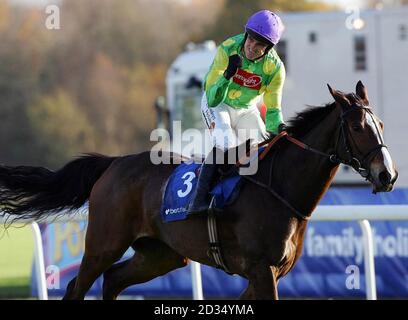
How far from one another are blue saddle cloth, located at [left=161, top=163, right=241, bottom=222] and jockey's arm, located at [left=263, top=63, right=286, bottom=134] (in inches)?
17.5

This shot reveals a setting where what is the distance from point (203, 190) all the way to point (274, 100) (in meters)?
0.76

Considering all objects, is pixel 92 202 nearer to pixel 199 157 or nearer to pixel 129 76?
pixel 199 157

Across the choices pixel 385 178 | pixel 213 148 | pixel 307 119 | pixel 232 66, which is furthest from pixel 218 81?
pixel 385 178

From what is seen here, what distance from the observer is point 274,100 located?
5703mm

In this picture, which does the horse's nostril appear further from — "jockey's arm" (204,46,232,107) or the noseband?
"jockey's arm" (204,46,232,107)

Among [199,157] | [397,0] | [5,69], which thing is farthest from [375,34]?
[397,0]

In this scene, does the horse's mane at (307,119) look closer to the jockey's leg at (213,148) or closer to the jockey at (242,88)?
the jockey at (242,88)

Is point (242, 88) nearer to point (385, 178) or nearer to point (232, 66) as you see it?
point (232, 66)

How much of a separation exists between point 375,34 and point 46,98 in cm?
1810

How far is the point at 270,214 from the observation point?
5.31 metres

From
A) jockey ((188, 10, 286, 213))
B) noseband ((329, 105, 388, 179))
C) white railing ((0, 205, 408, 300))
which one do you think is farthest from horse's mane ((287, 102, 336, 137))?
white railing ((0, 205, 408, 300))

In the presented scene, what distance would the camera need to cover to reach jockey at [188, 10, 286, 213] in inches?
216

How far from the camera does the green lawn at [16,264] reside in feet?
29.5

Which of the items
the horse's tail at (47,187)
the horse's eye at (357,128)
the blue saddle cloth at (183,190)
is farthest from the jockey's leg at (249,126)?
the horse's tail at (47,187)
